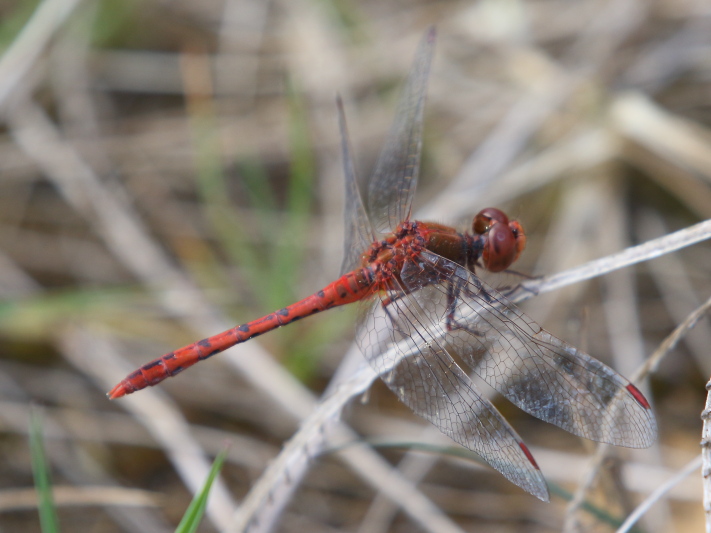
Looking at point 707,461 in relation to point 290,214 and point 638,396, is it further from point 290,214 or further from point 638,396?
point 290,214

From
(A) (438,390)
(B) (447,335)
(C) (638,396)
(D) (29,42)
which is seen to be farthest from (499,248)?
(D) (29,42)

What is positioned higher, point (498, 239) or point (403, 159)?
point (403, 159)

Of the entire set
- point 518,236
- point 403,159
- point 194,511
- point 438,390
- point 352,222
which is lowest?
point 194,511

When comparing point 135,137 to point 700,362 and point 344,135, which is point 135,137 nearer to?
point 344,135

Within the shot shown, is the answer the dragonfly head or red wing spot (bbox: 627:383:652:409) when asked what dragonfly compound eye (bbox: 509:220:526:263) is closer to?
the dragonfly head

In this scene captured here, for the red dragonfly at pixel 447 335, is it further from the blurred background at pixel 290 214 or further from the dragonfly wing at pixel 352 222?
the blurred background at pixel 290 214

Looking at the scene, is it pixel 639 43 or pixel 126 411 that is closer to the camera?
pixel 126 411

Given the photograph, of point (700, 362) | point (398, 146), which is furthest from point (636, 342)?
point (398, 146)
